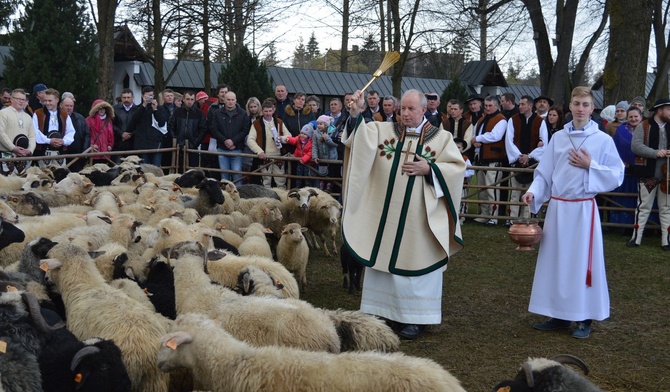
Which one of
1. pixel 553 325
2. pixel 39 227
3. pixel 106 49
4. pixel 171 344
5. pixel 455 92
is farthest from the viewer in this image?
pixel 455 92

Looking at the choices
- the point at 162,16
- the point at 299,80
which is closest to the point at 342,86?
the point at 299,80

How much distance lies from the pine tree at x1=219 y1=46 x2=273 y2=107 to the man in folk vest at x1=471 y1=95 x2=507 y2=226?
1363 cm

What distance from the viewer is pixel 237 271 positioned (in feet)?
21.3

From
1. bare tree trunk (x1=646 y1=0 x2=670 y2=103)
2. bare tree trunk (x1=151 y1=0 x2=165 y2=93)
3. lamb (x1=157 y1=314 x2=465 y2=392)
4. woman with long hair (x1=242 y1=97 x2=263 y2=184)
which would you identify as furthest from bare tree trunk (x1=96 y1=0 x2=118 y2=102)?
bare tree trunk (x1=646 y1=0 x2=670 y2=103)

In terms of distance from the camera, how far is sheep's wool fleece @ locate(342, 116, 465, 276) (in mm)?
6684

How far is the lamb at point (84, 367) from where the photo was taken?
174 inches

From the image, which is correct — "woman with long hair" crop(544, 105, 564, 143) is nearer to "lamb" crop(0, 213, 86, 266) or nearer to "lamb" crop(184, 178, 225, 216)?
"lamb" crop(184, 178, 225, 216)

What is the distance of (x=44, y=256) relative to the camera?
620 centimetres

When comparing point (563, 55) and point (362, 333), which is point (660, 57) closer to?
point (563, 55)

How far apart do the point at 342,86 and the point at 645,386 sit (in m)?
28.7

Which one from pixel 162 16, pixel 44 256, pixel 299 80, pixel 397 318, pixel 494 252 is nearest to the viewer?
pixel 44 256

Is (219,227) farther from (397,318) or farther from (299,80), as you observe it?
(299,80)

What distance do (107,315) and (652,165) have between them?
8997 mm

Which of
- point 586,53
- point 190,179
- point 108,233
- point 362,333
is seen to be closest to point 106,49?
point 190,179
